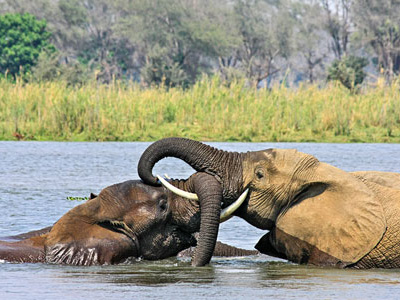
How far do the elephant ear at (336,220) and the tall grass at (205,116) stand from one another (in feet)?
51.3

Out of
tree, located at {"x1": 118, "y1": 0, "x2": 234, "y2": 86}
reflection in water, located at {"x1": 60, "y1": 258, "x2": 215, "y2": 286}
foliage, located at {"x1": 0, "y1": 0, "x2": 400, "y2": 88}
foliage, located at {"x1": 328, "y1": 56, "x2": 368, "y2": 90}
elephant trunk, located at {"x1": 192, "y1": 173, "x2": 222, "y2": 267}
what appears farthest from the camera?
tree, located at {"x1": 118, "y1": 0, "x2": 234, "y2": 86}

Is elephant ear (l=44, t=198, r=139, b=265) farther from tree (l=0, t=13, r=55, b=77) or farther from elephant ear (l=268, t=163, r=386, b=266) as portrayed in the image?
tree (l=0, t=13, r=55, b=77)

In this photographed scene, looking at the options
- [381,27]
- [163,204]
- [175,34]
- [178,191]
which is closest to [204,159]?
[178,191]

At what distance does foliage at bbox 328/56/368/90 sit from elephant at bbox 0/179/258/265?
23904 millimetres

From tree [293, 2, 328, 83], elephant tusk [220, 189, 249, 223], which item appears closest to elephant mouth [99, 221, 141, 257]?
elephant tusk [220, 189, 249, 223]

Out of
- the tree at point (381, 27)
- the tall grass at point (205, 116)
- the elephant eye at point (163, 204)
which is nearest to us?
the elephant eye at point (163, 204)

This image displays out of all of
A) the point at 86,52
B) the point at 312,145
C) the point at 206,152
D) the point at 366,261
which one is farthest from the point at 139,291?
the point at 86,52

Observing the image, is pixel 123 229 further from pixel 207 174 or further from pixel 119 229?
pixel 207 174

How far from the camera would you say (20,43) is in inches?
1938

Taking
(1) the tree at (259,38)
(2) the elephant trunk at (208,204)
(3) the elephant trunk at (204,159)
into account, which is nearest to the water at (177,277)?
(2) the elephant trunk at (208,204)

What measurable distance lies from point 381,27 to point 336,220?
48.4 m

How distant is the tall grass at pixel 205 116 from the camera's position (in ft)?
75.8

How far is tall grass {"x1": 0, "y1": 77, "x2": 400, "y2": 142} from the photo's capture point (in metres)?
23.1

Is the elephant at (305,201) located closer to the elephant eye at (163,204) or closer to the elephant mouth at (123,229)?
the elephant eye at (163,204)
